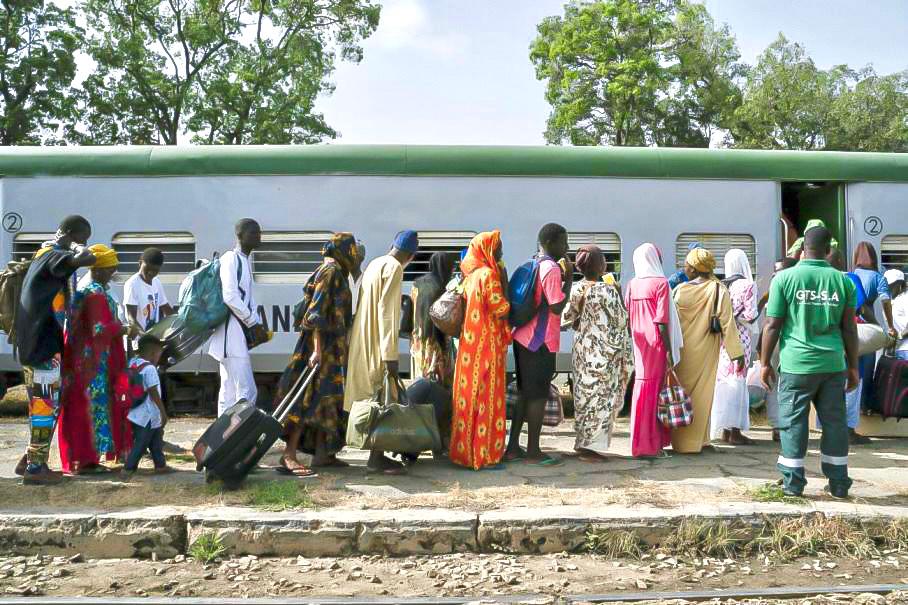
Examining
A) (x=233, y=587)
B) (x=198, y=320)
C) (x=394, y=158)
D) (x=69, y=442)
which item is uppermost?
(x=394, y=158)

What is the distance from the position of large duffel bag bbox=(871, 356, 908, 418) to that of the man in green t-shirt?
2145mm

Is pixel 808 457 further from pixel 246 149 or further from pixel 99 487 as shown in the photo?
pixel 246 149

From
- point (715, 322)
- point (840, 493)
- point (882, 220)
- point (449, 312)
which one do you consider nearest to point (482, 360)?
point (449, 312)

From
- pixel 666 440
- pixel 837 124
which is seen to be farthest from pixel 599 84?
pixel 666 440

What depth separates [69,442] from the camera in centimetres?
529

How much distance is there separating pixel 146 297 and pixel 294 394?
212 centimetres

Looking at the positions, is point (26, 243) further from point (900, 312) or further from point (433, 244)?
point (900, 312)

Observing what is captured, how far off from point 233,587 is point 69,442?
85.1 inches

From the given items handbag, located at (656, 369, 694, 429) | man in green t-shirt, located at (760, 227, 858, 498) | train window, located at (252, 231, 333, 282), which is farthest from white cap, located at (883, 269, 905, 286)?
train window, located at (252, 231, 333, 282)

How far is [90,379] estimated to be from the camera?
5.22 m

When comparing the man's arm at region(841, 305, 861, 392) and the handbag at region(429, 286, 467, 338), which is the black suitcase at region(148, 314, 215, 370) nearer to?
the handbag at region(429, 286, 467, 338)

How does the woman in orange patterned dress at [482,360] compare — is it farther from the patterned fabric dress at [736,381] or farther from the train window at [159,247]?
the train window at [159,247]

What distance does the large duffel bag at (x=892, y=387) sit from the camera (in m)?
6.57

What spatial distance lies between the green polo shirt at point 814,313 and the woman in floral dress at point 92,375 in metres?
4.16
